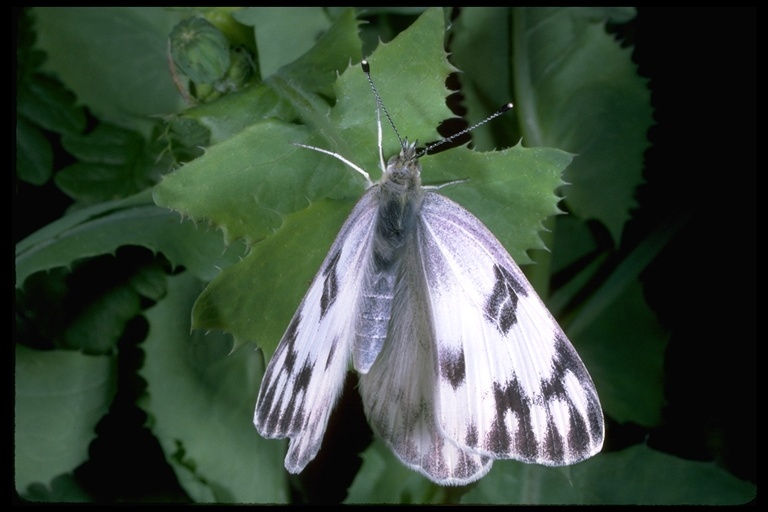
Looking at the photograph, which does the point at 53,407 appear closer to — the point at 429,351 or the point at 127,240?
the point at 127,240

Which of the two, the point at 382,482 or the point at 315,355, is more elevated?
the point at 315,355

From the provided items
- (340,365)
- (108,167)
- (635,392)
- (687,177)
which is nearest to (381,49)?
(340,365)

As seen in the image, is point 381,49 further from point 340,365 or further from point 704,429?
point 704,429

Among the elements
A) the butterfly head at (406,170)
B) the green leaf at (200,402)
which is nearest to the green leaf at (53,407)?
the green leaf at (200,402)

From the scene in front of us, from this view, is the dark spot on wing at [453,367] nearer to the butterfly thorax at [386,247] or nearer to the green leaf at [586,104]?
the butterfly thorax at [386,247]

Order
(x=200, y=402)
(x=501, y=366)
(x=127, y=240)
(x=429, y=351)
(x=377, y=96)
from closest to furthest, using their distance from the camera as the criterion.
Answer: (x=501, y=366) → (x=429, y=351) → (x=377, y=96) → (x=127, y=240) → (x=200, y=402)

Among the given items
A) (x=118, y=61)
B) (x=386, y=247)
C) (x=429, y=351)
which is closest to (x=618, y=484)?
(x=429, y=351)
